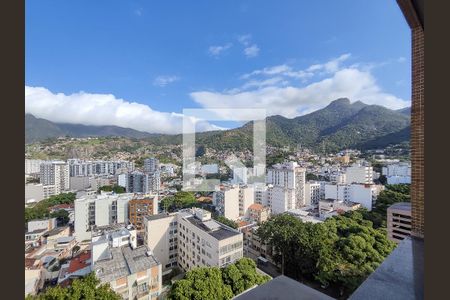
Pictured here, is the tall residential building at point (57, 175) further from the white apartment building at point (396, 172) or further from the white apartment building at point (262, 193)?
the white apartment building at point (396, 172)

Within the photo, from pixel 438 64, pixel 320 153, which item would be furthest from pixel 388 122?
pixel 438 64

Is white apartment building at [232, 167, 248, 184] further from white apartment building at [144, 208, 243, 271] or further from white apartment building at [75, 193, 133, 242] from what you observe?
white apartment building at [75, 193, 133, 242]

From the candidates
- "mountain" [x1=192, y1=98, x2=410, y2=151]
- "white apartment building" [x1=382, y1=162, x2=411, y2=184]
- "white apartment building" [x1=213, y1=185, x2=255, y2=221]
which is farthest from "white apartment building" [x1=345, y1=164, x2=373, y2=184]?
"white apartment building" [x1=213, y1=185, x2=255, y2=221]

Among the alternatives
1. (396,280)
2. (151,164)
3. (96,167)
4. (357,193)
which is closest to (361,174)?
(357,193)

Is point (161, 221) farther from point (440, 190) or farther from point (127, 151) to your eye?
point (127, 151)

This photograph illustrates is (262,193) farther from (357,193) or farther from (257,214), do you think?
(357,193)

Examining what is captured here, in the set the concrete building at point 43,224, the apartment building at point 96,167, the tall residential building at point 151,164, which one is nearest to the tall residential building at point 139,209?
the concrete building at point 43,224

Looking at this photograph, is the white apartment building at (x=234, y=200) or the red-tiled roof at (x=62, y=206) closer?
the red-tiled roof at (x=62, y=206)
